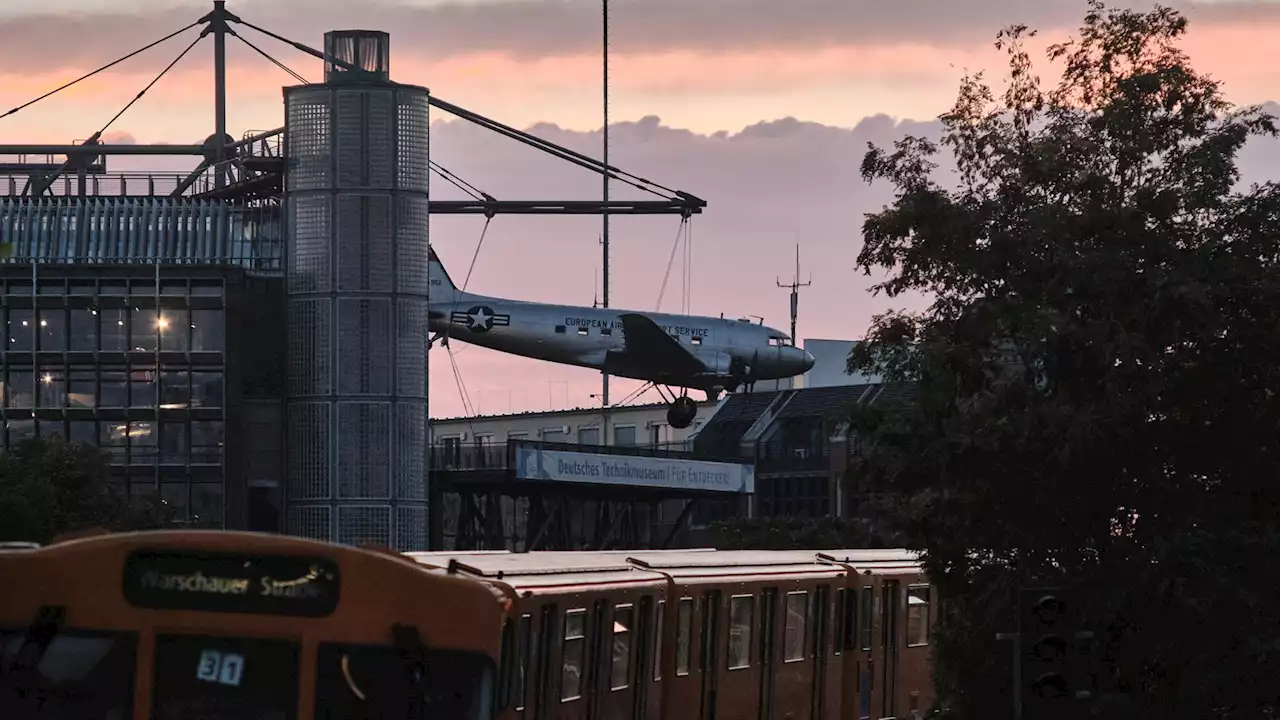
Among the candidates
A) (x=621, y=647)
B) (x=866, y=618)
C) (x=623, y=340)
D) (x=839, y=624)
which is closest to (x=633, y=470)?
(x=623, y=340)

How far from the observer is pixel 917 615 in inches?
1201

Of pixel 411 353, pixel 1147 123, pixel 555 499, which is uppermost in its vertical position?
pixel 1147 123

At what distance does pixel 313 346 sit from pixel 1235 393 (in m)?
54.9

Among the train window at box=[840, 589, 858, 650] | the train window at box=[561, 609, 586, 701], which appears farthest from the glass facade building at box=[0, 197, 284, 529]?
the train window at box=[561, 609, 586, 701]

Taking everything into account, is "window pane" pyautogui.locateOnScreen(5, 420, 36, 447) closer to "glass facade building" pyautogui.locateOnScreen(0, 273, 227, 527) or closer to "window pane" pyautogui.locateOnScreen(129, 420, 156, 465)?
"glass facade building" pyautogui.locateOnScreen(0, 273, 227, 527)

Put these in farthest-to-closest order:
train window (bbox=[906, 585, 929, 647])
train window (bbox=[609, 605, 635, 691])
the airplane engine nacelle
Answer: the airplane engine nacelle, train window (bbox=[906, 585, 929, 647]), train window (bbox=[609, 605, 635, 691])

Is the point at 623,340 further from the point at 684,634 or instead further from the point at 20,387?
the point at 684,634

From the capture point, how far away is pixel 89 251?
80.1 metres

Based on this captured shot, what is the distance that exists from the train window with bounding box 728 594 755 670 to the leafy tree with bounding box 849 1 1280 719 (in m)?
1.94

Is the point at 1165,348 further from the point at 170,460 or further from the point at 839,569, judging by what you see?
the point at 170,460

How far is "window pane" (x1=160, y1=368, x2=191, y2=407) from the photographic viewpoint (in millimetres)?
78062

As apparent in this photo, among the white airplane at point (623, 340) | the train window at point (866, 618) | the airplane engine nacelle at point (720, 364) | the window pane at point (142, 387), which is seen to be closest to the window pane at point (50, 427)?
the window pane at point (142, 387)

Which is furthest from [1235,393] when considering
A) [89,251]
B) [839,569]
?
[89,251]

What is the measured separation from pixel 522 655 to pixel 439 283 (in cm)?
6827
